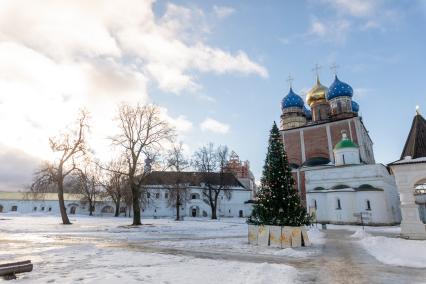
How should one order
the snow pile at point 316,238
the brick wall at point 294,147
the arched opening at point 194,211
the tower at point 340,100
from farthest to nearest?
the arched opening at point 194,211 → the brick wall at point 294,147 → the tower at point 340,100 → the snow pile at point 316,238

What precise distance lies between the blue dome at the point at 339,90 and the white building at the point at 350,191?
37.8 ft

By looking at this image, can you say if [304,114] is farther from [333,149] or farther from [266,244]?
[266,244]

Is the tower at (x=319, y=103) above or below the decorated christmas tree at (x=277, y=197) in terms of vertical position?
above

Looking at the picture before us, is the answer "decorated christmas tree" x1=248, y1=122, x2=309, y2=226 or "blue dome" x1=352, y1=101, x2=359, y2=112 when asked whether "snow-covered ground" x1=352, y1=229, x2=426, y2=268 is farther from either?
"blue dome" x1=352, y1=101, x2=359, y2=112

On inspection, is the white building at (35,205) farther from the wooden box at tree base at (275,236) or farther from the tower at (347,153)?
the wooden box at tree base at (275,236)

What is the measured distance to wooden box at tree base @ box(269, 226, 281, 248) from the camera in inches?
622

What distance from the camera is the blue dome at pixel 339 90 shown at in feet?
174

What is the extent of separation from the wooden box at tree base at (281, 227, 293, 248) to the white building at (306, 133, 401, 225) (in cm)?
2214

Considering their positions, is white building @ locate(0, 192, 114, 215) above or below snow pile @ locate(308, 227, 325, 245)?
above

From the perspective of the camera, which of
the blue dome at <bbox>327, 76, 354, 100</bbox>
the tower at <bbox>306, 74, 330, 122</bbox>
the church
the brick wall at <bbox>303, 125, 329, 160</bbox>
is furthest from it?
the tower at <bbox>306, 74, 330, 122</bbox>

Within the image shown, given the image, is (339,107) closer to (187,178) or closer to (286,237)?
(187,178)

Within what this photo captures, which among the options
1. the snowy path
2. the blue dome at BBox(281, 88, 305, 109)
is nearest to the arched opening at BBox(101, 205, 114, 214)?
the blue dome at BBox(281, 88, 305, 109)

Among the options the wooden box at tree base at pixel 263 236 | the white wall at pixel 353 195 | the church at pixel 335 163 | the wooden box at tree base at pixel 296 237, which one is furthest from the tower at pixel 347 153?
the wooden box at tree base at pixel 263 236

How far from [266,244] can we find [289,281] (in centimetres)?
828
